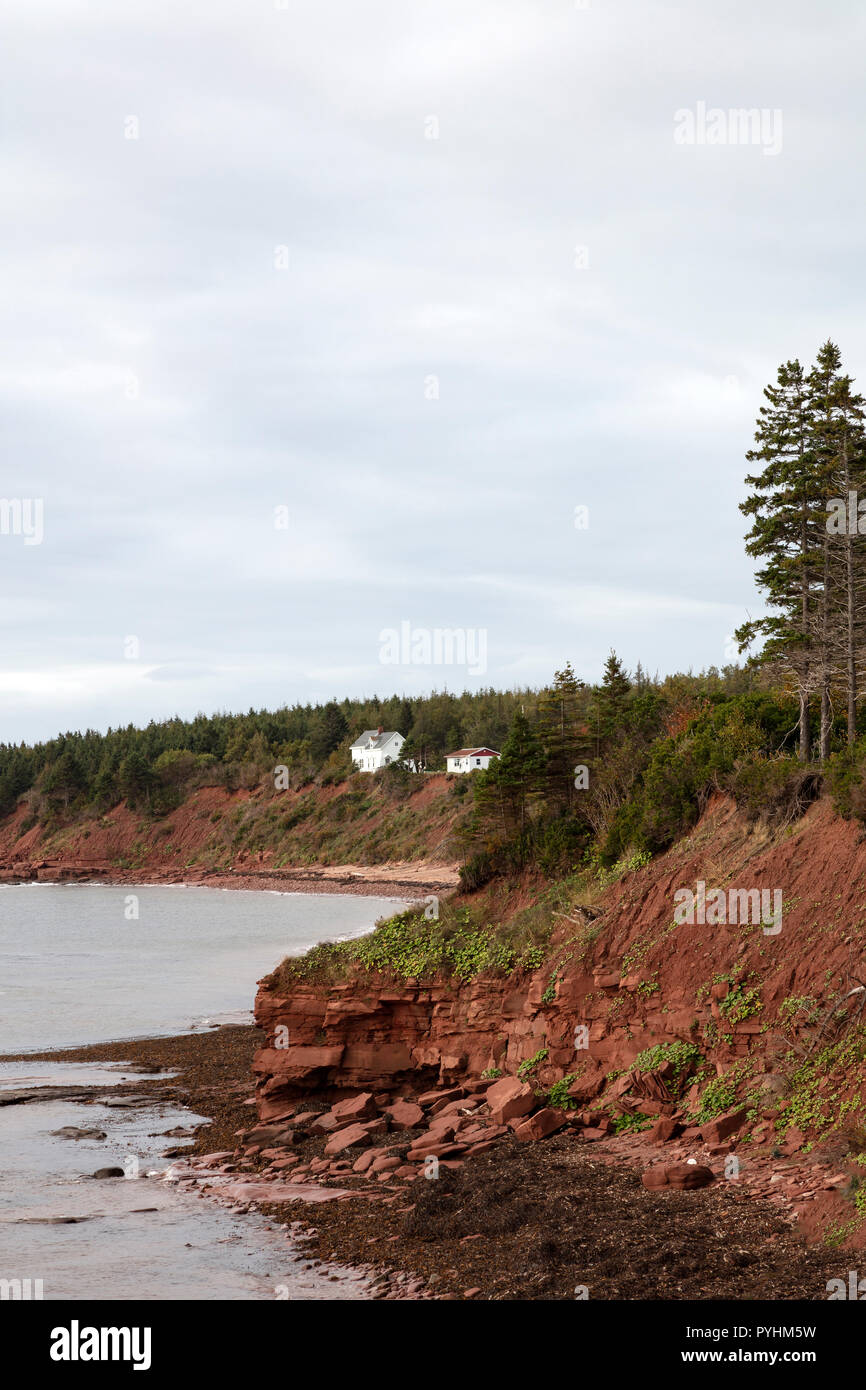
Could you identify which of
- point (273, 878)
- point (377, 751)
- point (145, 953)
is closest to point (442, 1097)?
point (145, 953)

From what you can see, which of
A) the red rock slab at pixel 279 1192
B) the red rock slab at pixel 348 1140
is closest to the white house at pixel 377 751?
the red rock slab at pixel 348 1140

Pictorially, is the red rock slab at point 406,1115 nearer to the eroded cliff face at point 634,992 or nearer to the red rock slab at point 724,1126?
the eroded cliff face at point 634,992

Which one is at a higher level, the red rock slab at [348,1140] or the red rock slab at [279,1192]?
the red rock slab at [348,1140]

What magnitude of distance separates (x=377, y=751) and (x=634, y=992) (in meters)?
108

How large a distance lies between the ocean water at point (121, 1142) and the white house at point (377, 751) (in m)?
55.9

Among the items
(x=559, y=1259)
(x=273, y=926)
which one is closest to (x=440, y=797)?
(x=273, y=926)

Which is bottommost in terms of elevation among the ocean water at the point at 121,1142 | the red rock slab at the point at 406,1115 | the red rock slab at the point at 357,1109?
the ocean water at the point at 121,1142

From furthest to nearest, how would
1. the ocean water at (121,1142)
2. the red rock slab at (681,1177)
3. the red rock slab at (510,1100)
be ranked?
the red rock slab at (510,1100)
the ocean water at (121,1142)
the red rock slab at (681,1177)

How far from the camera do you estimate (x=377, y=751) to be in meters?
126

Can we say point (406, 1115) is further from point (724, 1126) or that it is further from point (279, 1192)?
point (724, 1126)

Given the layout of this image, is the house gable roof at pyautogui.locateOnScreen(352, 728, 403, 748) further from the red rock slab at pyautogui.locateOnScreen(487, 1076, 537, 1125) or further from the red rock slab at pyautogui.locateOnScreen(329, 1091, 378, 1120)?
the red rock slab at pyautogui.locateOnScreen(487, 1076, 537, 1125)

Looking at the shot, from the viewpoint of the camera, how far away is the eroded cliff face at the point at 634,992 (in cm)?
1595

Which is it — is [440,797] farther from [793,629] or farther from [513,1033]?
[513,1033]
